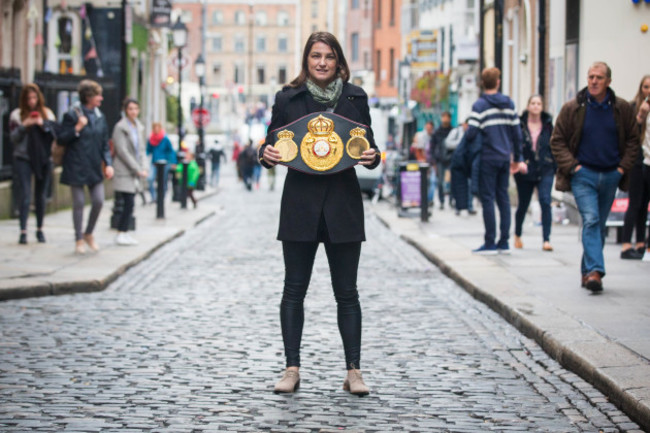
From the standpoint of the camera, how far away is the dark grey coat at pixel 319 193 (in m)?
6.89

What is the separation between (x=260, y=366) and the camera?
797cm

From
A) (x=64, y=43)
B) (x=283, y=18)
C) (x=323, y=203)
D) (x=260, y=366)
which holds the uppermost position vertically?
(x=283, y=18)

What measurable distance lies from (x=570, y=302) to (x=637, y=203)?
12.9 feet

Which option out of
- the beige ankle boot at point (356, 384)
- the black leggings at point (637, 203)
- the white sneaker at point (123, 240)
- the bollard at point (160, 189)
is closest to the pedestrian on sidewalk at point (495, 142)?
the black leggings at point (637, 203)

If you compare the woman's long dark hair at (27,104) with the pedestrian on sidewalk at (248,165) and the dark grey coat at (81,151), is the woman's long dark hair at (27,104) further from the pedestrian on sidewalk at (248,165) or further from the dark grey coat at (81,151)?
the pedestrian on sidewalk at (248,165)

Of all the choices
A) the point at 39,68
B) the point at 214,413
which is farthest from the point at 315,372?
the point at 39,68

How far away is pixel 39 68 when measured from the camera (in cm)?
2544

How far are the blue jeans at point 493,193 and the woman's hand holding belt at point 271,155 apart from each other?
783 cm

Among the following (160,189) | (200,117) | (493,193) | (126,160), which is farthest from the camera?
(200,117)

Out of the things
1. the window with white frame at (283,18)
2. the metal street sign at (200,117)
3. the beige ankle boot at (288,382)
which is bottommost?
the beige ankle boot at (288,382)

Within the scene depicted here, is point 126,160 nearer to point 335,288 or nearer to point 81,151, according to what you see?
point 81,151

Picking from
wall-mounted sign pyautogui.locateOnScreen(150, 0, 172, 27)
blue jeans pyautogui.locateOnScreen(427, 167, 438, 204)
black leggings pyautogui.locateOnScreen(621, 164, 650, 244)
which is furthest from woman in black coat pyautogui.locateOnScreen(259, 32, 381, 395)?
wall-mounted sign pyautogui.locateOnScreen(150, 0, 172, 27)

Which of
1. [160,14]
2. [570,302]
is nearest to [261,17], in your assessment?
[160,14]

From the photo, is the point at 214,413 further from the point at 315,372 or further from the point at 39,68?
the point at 39,68
